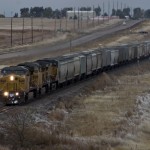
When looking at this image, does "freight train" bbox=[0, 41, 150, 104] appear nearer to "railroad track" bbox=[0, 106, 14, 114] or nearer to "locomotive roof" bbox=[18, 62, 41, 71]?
"locomotive roof" bbox=[18, 62, 41, 71]

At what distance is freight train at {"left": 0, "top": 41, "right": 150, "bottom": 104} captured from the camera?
137ft

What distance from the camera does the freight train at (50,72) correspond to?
41656 millimetres

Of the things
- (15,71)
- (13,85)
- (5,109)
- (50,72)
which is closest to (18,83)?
(13,85)

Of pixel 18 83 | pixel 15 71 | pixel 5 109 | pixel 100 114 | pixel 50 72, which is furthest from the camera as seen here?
pixel 50 72

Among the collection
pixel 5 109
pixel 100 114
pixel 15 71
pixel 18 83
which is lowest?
pixel 100 114

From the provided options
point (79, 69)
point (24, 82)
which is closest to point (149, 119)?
point (24, 82)

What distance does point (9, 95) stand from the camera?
41.4 m

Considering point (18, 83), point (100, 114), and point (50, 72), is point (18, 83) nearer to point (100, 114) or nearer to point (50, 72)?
point (100, 114)

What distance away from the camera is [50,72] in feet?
166

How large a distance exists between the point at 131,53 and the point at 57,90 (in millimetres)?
38118

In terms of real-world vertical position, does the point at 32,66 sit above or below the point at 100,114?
above

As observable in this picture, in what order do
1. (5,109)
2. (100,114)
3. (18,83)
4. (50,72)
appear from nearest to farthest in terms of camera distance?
(5,109)
(100,114)
(18,83)
(50,72)

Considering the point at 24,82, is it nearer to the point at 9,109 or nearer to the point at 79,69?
the point at 9,109

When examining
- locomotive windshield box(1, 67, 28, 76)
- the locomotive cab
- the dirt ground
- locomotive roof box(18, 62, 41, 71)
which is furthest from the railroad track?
locomotive roof box(18, 62, 41, 71)
